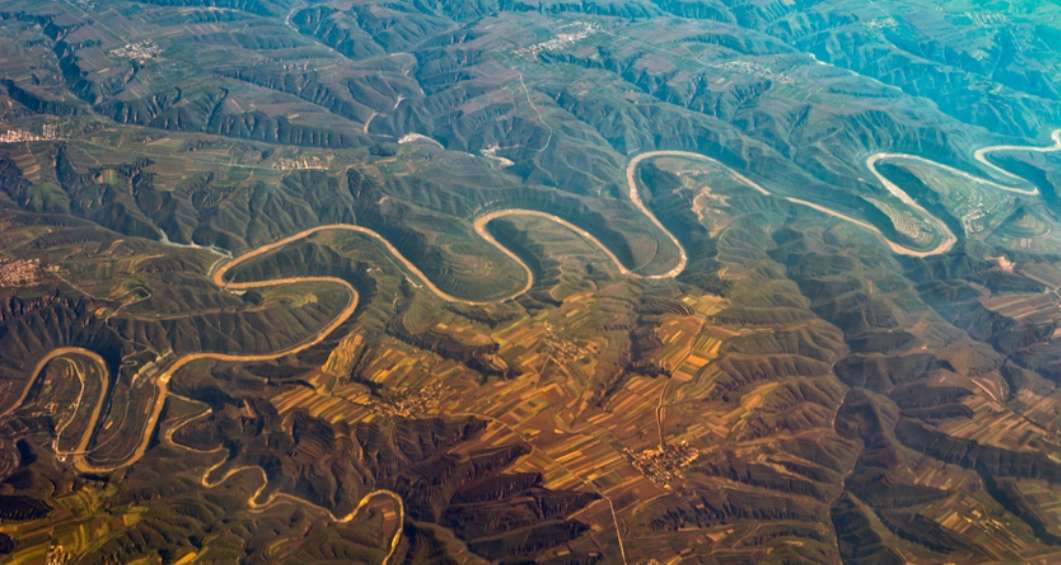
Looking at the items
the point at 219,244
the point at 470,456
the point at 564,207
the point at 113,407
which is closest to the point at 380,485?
the point at 470,456

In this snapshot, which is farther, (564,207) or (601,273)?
(564,207)

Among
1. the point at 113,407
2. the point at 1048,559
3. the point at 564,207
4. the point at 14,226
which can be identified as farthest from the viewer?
the point at 564,207

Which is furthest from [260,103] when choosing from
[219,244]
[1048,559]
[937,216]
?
[1048,559]

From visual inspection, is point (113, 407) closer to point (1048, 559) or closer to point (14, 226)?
point (14, 226)

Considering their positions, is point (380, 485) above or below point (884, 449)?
below

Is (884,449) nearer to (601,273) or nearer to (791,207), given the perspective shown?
(601,273)

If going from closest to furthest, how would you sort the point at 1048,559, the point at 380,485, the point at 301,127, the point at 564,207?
1. the point at 1048,559
2. the point at 380,485
3. the point at 564,207
4. the point at 301,127
